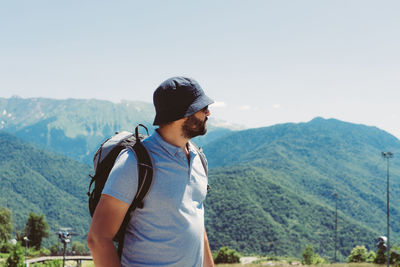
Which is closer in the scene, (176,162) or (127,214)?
(127,214)

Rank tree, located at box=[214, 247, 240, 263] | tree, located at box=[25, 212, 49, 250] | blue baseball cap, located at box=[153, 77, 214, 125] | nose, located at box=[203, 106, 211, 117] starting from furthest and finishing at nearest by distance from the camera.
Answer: tree, located at box=[25, 212, 49, 250] → tree, located at box=[214, 247, 240, 263] → nose, located at box=[203, 106, 211, 117] → blue baseball cap, located at box=[153, 77, 214, 125]

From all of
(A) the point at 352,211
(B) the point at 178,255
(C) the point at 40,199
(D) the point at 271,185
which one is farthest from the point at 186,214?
(C) the point at 40,199

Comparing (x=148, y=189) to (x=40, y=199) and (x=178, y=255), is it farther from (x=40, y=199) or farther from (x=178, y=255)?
(x=40, y=199)

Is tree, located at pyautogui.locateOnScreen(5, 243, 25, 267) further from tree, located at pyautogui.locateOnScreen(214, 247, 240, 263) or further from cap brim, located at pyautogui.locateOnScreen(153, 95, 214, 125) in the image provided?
cap brim, located at pyautogui.locateOnScreen(153, 95, 214, 125)

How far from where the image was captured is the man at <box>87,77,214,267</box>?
5.46 ft

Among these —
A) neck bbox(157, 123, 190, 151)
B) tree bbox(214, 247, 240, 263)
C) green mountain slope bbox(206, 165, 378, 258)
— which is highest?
neck bbox(157, 123, 190, 151)

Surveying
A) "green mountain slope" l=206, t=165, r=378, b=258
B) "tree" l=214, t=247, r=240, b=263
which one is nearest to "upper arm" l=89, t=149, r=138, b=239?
"tree" l=214, t=247, r=240, b=263

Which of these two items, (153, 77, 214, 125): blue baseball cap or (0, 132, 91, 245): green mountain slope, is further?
(0, 132, 91, 245): green mountain slope

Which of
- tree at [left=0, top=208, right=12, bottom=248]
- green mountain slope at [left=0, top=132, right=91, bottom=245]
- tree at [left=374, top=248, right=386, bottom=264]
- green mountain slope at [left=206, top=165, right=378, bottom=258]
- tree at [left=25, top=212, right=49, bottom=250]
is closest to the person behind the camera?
tree at [left=374, top=248, right=386, bottom=264]

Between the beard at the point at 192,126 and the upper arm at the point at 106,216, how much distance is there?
46 cm

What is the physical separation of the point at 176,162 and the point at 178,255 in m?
0.42

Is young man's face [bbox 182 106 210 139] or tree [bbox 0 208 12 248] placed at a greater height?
young man's face [bbox 182 106 210 139]

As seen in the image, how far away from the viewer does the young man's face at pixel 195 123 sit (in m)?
1.90

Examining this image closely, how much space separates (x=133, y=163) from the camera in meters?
1.69
